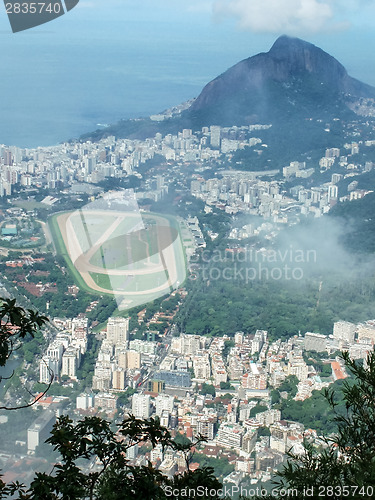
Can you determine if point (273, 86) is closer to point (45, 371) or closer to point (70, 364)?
point (70, 364)

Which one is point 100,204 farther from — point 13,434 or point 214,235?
point 13,434

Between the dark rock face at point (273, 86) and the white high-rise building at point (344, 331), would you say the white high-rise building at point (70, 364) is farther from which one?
the dark rock face at point (273, 86)

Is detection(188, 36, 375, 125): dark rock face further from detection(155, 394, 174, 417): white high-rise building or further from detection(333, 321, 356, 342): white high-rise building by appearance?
detection(155, 394, 174, 417): white high-rise building

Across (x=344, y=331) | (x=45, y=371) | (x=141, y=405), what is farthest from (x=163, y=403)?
(x=344, y=331)

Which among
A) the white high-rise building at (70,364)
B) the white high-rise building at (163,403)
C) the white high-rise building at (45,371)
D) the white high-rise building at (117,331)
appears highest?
the white high-rise building at (163,403)

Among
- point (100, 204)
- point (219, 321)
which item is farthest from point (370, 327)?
point (100, 204)

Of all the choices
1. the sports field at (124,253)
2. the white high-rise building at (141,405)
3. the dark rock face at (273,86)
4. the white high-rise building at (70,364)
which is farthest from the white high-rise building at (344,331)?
the dark rock face at (273,86)

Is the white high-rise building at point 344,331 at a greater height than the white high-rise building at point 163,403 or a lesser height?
lesser
